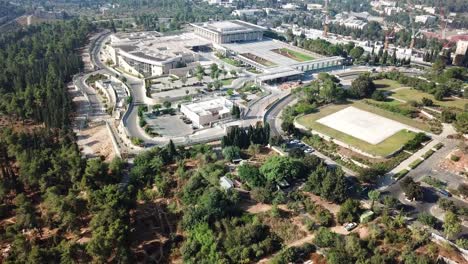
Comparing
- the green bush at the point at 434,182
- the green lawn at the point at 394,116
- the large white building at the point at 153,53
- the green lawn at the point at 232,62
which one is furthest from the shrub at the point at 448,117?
the large white building at the point at 153,53

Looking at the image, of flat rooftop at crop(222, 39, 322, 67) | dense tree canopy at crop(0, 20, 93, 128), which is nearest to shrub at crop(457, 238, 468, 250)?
dense tree canopy at crop(0, 20, 93, 128)

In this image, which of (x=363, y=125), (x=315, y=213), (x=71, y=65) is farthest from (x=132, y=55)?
(x=315, y=213)

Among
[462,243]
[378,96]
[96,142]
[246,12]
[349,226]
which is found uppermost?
[246,12]

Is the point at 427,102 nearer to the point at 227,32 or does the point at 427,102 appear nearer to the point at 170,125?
the point at 170,125

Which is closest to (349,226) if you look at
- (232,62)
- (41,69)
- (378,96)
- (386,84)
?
(378,96)

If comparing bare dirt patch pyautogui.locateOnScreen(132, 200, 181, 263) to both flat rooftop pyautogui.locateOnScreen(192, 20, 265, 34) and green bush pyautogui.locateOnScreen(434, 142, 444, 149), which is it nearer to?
green bush pyautogui.locateOnScreen(434, 142, 444, 149)

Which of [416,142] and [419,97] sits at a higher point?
[419,97]
